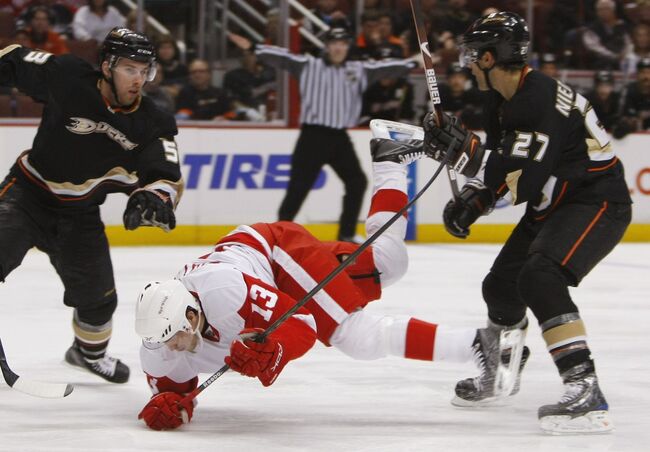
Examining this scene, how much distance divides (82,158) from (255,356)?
1.20 metres

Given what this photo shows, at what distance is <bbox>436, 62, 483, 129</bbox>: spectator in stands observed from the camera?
8.47m

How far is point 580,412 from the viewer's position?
10.9 ft

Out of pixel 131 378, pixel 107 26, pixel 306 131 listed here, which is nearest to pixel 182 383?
pixel 131 378

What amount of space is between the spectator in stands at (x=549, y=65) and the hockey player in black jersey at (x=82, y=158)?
554 centimetres

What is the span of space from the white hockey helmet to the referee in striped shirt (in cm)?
449

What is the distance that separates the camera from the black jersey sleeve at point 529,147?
11.0ft

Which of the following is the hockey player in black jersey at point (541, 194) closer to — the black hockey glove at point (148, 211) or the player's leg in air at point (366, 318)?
the player's leg in air at point (366, 318)

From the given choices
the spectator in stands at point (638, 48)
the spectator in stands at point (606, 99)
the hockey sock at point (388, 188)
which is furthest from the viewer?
the spectator in stands at point (638, 48)

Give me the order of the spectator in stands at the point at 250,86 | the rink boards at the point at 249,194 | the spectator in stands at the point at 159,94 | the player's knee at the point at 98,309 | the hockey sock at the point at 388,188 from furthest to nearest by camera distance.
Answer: the spectator in stands at the point at 250,86 → the rink boards at the point at 249,194 → the spectator in stands at the point at 159,94 → the player's knee at the point at 98,309 → the hockey sock at the point at 388,188

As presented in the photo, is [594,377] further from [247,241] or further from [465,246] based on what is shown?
[465,246]

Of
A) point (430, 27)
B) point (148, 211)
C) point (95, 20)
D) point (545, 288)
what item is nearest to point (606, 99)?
point (430, 27)

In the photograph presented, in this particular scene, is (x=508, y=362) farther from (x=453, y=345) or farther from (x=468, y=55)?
(x=468, y=55)

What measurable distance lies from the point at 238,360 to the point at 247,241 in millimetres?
540

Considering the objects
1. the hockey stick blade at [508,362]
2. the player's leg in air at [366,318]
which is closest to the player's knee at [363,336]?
the player's leg in air at [366,318]
